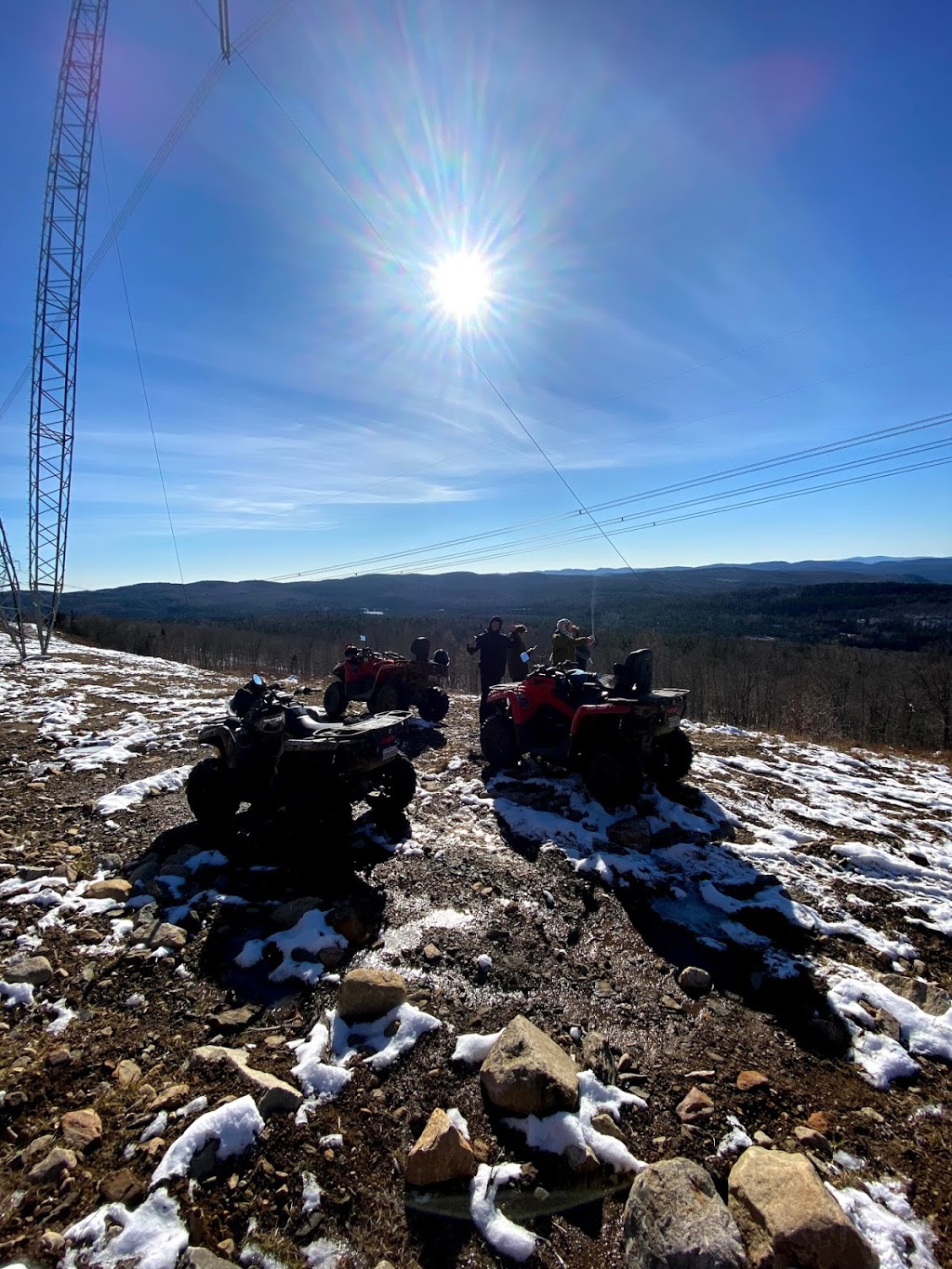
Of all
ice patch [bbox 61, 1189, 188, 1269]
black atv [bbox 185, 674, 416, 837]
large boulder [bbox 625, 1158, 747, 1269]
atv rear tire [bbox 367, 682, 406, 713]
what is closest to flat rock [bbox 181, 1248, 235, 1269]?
ice patch [bbox 61, 1189, 188, 1269]

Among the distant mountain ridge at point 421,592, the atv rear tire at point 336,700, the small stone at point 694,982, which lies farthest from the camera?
the distant mountain ridge at point 421,592

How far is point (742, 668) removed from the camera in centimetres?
4425

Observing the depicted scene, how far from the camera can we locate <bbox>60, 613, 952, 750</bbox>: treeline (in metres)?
30.9

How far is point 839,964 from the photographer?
13.2 feet

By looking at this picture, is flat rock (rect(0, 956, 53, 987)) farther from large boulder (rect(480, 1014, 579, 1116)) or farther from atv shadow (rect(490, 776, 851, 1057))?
atv shadow (rect(490, 776, 851, 1057))

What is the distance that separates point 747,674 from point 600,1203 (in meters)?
43.5

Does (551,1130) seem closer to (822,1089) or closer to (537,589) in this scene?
(822,1089)

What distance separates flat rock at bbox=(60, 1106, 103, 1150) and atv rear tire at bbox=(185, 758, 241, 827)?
334 cm

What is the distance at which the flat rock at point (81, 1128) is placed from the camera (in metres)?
2.46

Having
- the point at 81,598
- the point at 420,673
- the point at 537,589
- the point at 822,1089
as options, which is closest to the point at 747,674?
the point at 420,673

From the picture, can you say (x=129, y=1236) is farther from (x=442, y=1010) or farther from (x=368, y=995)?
(x=442, y=1010)

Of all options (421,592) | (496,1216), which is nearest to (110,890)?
(496,1216)

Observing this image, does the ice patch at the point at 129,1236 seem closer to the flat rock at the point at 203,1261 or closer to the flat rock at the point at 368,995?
the flat rock at the point at 203,1261

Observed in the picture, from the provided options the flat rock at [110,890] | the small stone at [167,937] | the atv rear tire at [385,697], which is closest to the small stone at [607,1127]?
the small stone at [167,937]
